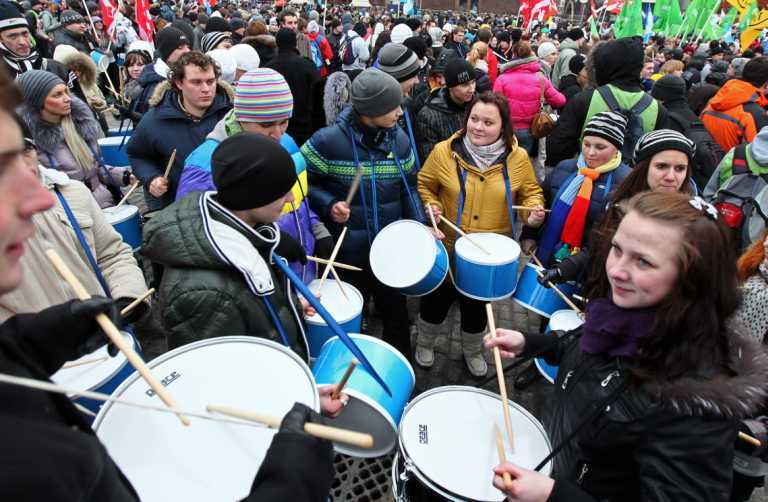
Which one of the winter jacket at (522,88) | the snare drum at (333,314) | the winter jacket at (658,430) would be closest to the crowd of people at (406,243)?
the winter jacket at (658,430)

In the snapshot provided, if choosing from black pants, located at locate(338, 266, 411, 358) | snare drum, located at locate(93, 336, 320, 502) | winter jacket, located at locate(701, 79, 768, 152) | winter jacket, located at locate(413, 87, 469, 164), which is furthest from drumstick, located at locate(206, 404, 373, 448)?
winter jacket, located at locate(701, 79, 768, 152)

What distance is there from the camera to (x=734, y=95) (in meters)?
4.91

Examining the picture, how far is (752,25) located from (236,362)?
13.9 metres

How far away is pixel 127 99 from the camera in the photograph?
6504mm

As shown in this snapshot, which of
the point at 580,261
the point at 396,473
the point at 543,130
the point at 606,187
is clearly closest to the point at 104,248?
the point at 396,473

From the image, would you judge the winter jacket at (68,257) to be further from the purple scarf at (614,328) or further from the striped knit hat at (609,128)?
the striped knit hat at (609,128)

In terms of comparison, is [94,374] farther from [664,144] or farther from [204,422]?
[664,144]

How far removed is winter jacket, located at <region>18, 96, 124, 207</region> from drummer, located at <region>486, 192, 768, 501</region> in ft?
12.6

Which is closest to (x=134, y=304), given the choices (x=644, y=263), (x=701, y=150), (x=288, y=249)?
(x=288, y=249)

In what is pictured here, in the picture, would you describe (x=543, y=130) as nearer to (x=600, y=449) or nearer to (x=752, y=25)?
(x=600, y=449)

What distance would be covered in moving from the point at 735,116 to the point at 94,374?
603 cm

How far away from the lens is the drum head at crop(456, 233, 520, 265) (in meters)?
3.08

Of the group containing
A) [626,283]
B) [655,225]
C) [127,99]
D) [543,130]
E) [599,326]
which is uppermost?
[655,225]

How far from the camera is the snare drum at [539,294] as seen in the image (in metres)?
3.12
